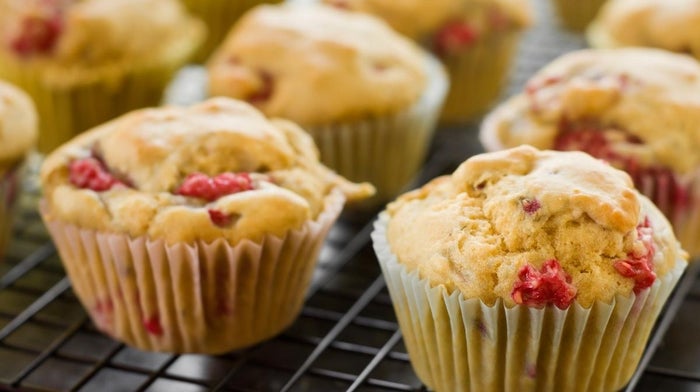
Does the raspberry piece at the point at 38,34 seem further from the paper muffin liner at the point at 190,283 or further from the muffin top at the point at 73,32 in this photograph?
the paper muffin liner at the point at 190,283

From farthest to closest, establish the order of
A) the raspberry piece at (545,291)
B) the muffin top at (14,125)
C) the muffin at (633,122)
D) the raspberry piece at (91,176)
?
the muffin top at (14,125), the muffin at (633,122), the raspberry piece at (91,176), the raspberry piece at (545,291)

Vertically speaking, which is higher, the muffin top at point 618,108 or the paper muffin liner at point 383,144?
the muffin top at point 618,108

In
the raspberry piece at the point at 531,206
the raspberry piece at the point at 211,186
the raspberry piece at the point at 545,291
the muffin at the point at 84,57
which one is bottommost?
the muffin at the point at 84,57

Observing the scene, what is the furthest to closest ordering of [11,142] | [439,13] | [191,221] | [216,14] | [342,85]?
[216,14]
[439,13]
[342,85]
[11,142]
[191,221]

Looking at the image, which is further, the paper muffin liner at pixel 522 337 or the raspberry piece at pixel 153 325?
the raspberry piece at pixel 153 325

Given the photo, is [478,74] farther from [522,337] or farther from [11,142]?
[522,337]

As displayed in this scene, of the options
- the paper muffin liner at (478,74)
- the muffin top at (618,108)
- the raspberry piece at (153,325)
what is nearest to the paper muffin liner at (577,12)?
the paper muffin liner at (478,74)

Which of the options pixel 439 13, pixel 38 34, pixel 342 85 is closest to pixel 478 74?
pixel 439 13

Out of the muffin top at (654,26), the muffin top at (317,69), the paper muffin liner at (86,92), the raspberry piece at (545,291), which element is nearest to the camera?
the raspberry piece at (545,291)
